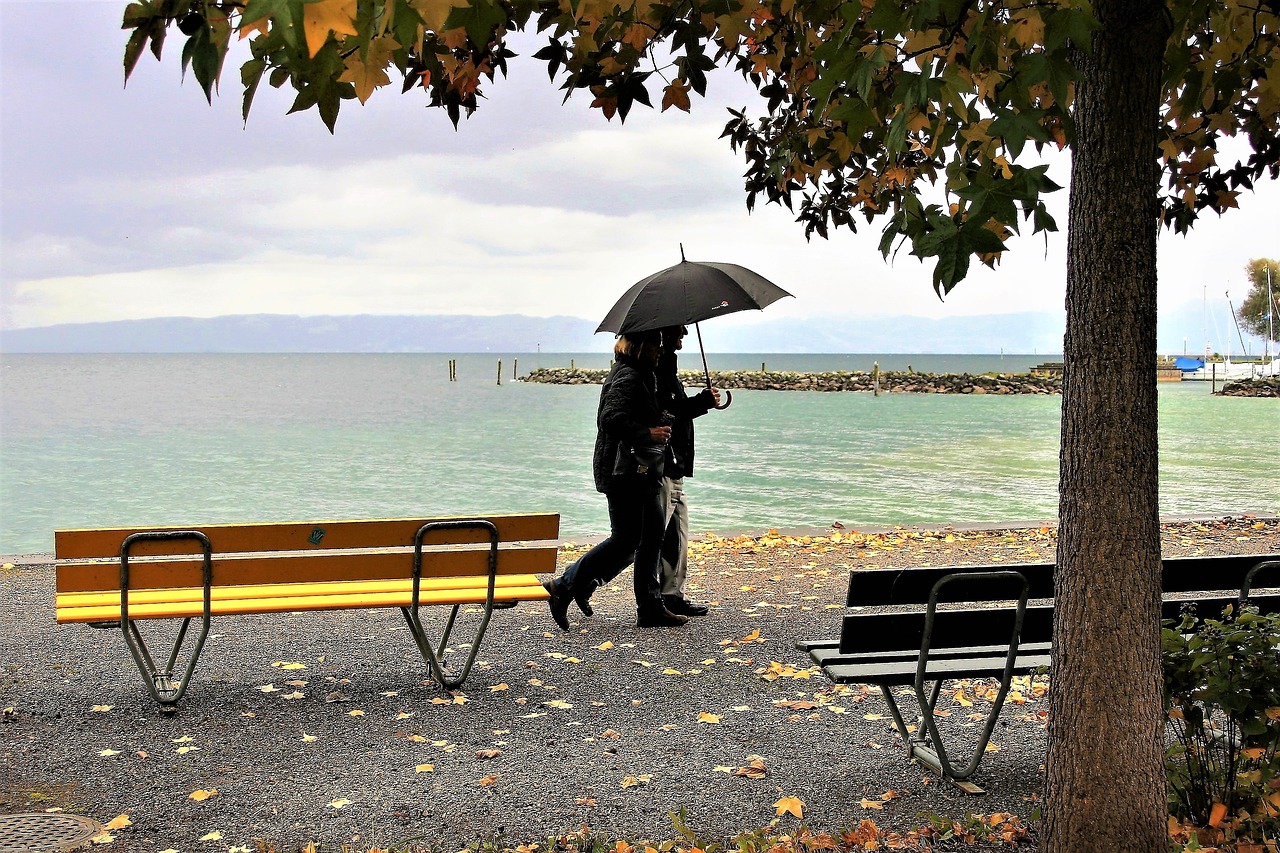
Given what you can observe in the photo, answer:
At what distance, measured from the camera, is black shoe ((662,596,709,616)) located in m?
7.30

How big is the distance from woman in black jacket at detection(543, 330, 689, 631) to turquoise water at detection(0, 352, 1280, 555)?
5630 millimetres

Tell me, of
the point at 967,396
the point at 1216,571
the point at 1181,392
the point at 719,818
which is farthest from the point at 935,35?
the point at 1181,392

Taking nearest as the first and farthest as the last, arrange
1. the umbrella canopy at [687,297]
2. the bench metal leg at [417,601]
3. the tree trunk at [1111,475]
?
the tree trunk at [1111,475], the bench metal leg at [417,601], the umbrella canopy at [687,297]

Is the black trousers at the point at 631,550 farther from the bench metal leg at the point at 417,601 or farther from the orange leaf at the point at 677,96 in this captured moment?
the orange leaf at the point at 677,96

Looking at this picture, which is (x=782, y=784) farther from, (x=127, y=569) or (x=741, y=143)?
(x=741, y=143)

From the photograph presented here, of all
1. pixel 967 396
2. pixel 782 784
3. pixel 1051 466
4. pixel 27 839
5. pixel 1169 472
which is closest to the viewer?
pixel 27 839

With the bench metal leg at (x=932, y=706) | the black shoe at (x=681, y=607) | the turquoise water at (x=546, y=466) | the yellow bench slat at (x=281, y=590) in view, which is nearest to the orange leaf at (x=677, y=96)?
the bench metal leg at (x=932, y=706)

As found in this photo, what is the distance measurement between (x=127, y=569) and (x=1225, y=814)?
176 inches

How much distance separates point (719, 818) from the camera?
3.95 meters

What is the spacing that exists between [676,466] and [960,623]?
3.06 metres

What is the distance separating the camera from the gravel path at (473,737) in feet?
13.1

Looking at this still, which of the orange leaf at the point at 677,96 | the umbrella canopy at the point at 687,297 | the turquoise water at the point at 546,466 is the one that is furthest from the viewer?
the turquoise water at the point at 546,466

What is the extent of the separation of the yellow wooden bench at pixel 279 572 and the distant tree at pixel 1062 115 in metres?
2.17

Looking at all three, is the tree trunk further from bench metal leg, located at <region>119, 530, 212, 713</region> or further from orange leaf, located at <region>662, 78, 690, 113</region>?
bench metal leg, located at <region>119, 530, 212, 713</region>
